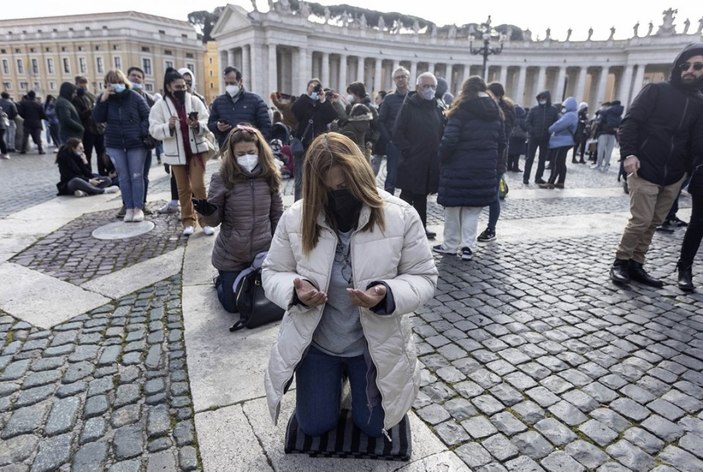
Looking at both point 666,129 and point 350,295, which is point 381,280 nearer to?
point 350,295

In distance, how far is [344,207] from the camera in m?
2.03

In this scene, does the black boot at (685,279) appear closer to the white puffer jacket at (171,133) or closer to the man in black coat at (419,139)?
the man in black coat at (419,139)

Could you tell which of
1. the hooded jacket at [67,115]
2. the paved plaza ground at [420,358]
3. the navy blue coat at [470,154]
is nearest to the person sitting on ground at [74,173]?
the hooded jacket at [67,115]

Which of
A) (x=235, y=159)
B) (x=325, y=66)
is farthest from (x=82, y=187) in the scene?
(x=325, y=66)

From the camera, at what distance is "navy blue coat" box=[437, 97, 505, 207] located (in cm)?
478

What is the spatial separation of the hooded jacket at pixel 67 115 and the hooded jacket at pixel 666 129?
30.5 feet

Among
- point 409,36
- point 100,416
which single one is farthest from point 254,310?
point 409,36

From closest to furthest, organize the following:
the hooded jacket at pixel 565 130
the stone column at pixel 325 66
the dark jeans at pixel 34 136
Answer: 1. the hooded jacket at pixel 565 130
2. the dark jeans at pixel 34 136
3. the stone column at pixel 325 66

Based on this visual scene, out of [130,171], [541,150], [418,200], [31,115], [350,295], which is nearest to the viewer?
[350,295]

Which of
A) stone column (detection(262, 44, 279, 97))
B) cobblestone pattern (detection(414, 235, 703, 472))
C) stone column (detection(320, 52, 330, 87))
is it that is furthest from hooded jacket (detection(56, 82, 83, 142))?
stone column (detection(320, 52, 330, 87))

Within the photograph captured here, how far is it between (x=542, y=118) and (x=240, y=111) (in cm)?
708

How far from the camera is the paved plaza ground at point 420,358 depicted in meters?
2.14

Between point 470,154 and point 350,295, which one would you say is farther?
point 470,154

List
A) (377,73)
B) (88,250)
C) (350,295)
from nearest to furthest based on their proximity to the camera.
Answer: (350,295) → (88,250) → (377,73)
